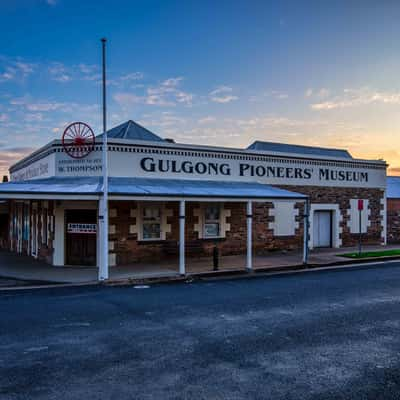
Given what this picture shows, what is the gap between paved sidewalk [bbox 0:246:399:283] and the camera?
1314 centimetres

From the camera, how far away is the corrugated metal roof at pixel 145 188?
42.5 ft

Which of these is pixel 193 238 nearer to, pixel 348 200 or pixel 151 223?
pixel 151 223

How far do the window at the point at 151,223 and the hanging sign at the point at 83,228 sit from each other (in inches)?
86.9

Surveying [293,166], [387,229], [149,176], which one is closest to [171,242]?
[149,176]

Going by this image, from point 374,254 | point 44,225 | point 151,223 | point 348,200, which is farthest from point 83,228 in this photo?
point 348,200

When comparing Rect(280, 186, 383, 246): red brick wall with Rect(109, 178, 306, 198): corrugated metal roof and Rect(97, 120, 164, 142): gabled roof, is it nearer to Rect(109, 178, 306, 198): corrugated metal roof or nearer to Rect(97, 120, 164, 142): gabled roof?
Rect(109, 178, 306, 198): corrugated metal roof

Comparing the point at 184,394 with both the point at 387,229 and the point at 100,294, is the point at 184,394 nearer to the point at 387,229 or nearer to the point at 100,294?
the point at 100,294

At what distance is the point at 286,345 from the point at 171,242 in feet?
33.9

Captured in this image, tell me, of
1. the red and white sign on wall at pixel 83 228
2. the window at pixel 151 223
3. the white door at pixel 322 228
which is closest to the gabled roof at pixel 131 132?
the window at pixel 151 223

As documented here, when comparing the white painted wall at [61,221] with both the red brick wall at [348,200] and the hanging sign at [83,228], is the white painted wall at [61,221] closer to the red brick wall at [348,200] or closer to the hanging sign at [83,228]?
the hanging sign at [83,228]

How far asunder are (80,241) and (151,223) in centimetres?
265

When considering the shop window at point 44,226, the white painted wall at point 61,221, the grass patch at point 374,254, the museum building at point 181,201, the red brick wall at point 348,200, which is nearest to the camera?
the museum building at point 181,201

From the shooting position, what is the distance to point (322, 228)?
70.7ft

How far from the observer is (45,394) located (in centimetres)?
482
